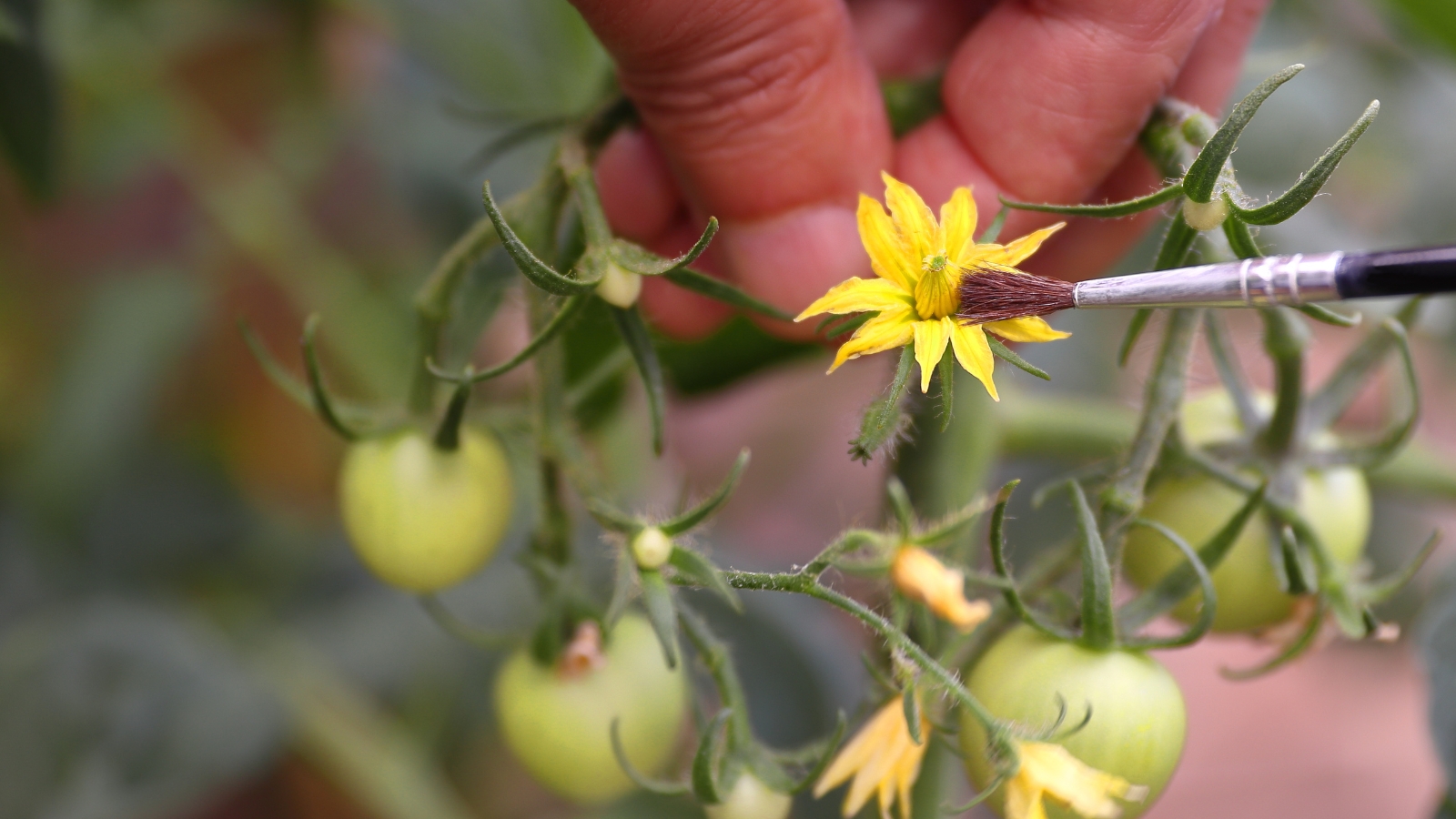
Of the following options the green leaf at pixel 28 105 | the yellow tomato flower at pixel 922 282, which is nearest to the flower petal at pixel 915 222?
the yellow tomato flower at pixel 922 282

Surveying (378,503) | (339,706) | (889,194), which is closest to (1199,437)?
(889,194)

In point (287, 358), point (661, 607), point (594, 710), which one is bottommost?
point (287, 358)

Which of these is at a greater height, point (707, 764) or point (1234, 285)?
point (1234, 285)

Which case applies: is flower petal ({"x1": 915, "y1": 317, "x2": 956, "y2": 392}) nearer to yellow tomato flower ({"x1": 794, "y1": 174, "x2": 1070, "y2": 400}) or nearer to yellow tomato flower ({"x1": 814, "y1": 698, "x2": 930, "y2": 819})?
yellow tomato flower ({"x1": 794, "y1": 174, "x2": 1070, "y2": 400})

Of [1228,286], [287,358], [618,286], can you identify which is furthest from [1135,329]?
[287,358]

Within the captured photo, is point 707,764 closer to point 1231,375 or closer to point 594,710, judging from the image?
point 594,710

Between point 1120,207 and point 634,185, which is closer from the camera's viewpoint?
point 1120,207

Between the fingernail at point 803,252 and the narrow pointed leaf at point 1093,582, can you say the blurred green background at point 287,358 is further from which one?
the narrow pointed leaf at point 1093,582

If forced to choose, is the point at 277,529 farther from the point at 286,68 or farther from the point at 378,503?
the point at 378,503
